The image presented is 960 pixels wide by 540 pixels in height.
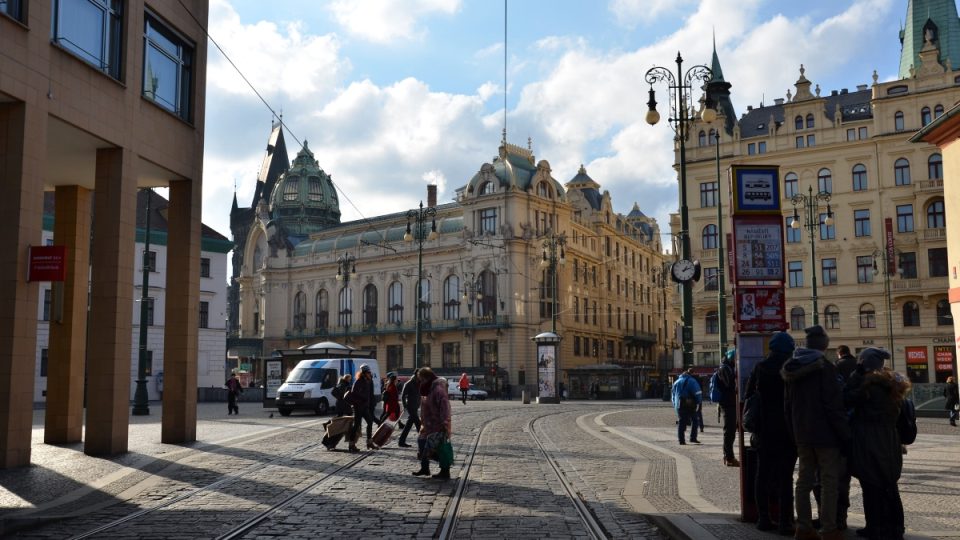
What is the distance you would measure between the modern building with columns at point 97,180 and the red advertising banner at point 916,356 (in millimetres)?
46960

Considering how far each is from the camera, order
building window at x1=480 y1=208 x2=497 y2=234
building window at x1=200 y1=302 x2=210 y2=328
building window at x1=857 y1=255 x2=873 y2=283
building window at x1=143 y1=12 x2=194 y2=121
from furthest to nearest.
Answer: building window at x1=480 y1=208 x2=497 y2=234 < building window at x1=200 y1=302 x2=210 y2=328 < building window at x1=857 y1=255 x2=873 y2=283 < building window at x1=143 y1=12 x2=194 y2=121

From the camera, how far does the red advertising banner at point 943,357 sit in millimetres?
53062

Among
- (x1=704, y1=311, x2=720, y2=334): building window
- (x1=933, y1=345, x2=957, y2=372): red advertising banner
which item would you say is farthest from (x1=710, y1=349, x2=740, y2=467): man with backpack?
(x1=704, y1=311, x2=720, y2=334): building window

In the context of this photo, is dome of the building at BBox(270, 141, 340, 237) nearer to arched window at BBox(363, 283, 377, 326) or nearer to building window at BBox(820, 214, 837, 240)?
arched window at BBox(363, 283, 377, 326)

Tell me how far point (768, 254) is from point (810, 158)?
5375 centimetres

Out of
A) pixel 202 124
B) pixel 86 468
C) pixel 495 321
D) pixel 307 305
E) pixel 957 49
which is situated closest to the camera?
pixel 86 468

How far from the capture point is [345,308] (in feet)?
280

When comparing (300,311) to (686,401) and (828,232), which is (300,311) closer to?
(828,232)

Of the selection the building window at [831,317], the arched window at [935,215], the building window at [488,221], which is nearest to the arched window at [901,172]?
the arched window at [935,215]

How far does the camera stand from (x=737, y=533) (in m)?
8.10

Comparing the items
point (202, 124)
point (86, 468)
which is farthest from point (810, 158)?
point (86, 468)

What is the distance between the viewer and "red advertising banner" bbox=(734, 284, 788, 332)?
8.89m

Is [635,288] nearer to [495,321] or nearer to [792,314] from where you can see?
[495,321]

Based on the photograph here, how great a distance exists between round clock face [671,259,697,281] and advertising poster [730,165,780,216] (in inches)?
A: 474
